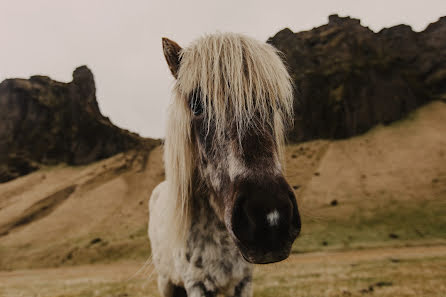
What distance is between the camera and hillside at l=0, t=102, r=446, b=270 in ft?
57.1

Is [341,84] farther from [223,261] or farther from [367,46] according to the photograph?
[223,261]

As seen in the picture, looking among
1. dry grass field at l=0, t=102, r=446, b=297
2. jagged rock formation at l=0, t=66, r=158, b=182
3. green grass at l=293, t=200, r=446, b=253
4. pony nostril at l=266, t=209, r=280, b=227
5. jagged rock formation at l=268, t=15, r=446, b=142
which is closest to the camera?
pony nostril at l=266, t=209, r=280, b=227

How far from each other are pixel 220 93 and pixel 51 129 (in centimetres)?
4954

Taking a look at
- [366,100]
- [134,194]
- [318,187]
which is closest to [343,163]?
[318,187]

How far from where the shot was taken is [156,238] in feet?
10.3

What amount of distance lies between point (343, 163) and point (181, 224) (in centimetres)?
2984

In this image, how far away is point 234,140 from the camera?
5.04ft

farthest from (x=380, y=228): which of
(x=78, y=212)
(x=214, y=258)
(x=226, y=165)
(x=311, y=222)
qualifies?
(x=78, y=212)

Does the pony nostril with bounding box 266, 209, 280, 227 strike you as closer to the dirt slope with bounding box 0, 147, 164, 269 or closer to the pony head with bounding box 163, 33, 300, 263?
the pony head with bounding box 163, 33, 300, 263

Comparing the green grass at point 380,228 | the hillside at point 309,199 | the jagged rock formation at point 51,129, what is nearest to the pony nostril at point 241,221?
the hillside at point 309,199

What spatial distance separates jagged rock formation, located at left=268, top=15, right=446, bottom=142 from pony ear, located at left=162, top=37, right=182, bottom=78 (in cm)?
2996

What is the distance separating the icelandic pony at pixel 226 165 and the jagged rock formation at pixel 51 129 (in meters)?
40.7

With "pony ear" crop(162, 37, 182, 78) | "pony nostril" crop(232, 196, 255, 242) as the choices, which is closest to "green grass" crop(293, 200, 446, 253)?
"pony ear" crop(162, 37, 182, 78)

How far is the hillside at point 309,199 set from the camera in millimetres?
17406
